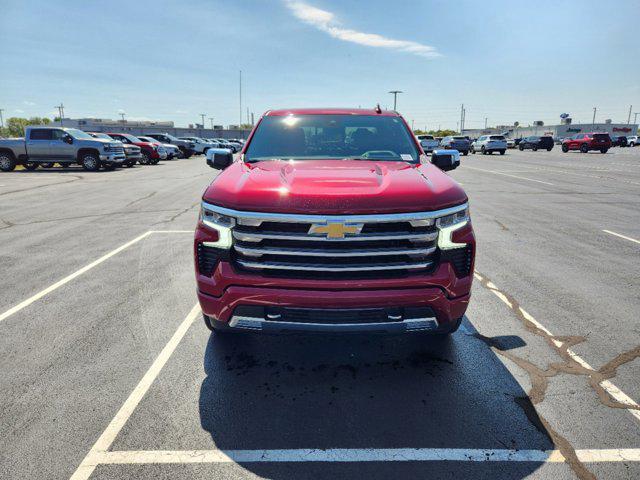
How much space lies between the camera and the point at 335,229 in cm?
258

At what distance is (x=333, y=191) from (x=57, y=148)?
21.8 metres

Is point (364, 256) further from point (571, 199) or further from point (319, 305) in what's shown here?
point (571, 199)

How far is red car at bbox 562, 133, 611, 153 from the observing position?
40469 mm

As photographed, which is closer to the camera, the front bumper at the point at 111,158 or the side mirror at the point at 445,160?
the side mirror at the point at 445,160

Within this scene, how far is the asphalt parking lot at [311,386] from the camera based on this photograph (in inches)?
89.6

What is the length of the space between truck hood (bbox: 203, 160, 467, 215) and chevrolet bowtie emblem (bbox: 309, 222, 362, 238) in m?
0.08

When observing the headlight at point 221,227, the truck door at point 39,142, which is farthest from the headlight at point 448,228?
the truck door at point 39,142

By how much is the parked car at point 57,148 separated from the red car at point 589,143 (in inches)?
1694

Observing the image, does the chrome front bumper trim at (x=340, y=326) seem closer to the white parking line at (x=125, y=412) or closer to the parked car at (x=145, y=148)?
the white parking line at (x=125, y=412)

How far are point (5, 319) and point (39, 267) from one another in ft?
5.84

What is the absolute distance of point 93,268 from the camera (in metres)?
5.51

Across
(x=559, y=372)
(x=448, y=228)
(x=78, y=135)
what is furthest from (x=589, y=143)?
(x=448, y=228)

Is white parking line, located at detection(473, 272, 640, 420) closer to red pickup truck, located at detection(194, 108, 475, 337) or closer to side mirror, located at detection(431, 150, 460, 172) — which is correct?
red pickup truck, located at detection(194, 108, 475, 337)

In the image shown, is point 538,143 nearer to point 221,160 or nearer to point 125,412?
point 221,160
